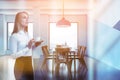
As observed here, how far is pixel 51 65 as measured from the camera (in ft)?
3.98

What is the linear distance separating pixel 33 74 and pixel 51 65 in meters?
0.17

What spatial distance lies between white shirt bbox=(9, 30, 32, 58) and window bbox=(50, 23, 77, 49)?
0.20m

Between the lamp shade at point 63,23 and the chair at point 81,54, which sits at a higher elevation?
the lamp shade at point 63,23

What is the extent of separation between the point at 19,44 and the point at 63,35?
35 cm

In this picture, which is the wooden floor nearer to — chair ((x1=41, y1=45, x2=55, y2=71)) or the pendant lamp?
chair ((x1=41, y1=45, x2=55, y2=71))

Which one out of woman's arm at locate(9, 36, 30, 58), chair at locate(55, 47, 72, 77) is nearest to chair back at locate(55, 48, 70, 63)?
chair at locate(55, 47, 72, 77)

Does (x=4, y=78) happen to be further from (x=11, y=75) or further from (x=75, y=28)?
(x=75, y=28)

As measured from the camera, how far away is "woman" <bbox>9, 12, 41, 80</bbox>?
120 cm

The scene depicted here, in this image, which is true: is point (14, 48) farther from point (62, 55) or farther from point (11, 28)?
point (62, 55)

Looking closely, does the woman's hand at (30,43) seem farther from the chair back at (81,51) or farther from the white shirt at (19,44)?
the chair back at (81,51)

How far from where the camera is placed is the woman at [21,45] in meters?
1.20

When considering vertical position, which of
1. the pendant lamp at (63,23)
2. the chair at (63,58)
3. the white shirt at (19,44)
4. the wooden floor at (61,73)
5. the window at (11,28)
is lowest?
the wooden floor at (61,73)

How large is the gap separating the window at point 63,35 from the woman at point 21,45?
0.13 metres

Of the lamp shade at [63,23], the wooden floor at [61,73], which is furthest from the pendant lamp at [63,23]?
the wooden floor at [61,73]
